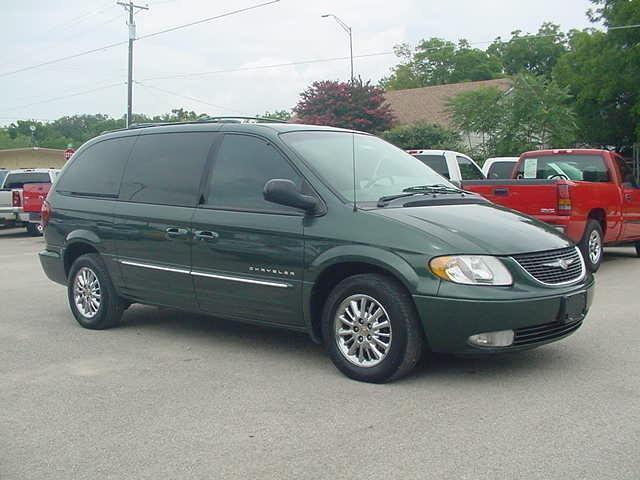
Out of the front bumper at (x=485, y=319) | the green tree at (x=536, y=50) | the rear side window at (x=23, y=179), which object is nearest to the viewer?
the front bumper at (x=485, y=319)

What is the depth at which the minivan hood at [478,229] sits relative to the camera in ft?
17.7

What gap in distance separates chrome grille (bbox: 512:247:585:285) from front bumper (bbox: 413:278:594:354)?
15 centimetres

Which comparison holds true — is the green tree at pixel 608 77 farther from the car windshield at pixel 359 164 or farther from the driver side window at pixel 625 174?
the car windshield at pixel 359 164

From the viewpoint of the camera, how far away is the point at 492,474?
3.91 m

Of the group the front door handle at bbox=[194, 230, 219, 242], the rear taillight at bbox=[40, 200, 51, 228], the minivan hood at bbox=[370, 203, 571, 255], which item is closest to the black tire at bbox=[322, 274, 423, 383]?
the minivan hood at bbox=[370, 203, 571, 255]

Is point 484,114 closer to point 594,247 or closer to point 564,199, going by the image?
point 594,247

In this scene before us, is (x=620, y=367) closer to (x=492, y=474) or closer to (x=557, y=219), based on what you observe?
(x=492, y=474)

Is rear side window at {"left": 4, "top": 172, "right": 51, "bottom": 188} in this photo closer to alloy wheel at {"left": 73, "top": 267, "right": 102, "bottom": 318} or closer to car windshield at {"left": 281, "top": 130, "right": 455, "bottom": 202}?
alloy wheel at {"left": 73, "top": 267, "right": 102, "bottom": 318}

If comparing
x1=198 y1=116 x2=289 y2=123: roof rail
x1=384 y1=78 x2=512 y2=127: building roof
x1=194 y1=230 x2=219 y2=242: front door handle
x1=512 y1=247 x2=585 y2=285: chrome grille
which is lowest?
x1=512 y1=247 x2=585 y2=285: chrome grille

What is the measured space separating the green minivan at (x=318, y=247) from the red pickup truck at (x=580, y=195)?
421cm

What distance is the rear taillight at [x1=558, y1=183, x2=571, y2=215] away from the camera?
1065 centimetres

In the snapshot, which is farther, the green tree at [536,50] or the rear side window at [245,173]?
the green tree at [536,50]

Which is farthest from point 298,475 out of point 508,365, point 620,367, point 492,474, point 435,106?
point 435,106

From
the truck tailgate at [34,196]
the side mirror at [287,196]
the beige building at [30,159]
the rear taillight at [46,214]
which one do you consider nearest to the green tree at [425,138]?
the truck tailgate at [34,196]
